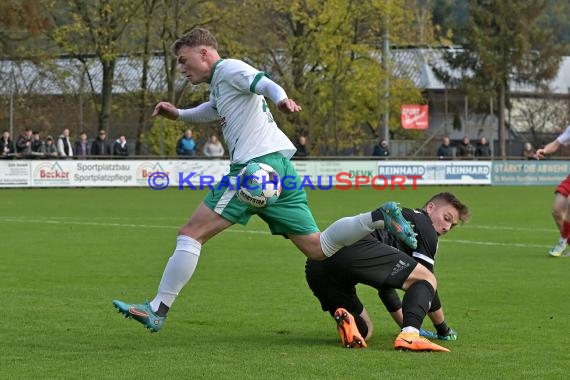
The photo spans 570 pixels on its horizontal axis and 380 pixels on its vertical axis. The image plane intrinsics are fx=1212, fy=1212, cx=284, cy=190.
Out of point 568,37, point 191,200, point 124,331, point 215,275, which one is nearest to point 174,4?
point 191,200

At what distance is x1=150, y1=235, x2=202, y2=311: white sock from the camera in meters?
7.86

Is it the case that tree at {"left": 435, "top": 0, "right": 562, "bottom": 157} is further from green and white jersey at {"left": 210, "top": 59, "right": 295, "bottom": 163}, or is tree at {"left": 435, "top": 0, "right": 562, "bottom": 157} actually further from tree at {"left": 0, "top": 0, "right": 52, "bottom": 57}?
green and white jersey at {"left": 210, "top": 59, "right": 295, "bottom": 163}

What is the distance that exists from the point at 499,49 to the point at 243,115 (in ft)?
200

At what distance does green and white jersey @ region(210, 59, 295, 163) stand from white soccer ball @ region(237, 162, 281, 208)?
0.24 meters

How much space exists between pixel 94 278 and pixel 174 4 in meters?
37.8

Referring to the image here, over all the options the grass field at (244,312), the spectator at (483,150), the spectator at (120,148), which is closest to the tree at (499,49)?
the spectator at (483,150)

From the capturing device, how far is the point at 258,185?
7.63 meters

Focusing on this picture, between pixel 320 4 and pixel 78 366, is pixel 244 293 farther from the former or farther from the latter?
pixel 320 4

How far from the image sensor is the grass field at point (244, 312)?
697cm

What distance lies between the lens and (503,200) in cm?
2964

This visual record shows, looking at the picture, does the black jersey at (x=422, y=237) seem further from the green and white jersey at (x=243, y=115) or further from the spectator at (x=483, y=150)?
the spectator at (x=483, y=150)

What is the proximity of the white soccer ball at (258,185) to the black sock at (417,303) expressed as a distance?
3.48ft

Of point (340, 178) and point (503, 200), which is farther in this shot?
point (340, 178)
